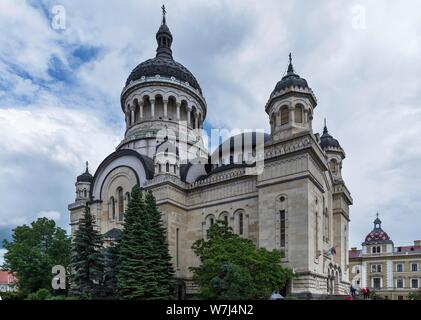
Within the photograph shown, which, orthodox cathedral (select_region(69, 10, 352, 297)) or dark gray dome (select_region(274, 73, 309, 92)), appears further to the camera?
dark gray dome (select_region(274, 73, 309, 92))

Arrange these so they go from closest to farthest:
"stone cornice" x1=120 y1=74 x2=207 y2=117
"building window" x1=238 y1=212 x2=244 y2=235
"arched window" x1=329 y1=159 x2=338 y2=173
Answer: "building window" x1=238 y1=212 x2=244 y2=235, "arched window" x1=329 y1=159 x2=338 y2=173, "stone cornice" x1=120 y1=74 x2=207 y2=117

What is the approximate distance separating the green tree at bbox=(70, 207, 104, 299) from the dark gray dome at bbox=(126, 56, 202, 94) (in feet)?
56.7

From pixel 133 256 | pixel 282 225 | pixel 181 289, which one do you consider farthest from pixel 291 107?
pixel 181 289

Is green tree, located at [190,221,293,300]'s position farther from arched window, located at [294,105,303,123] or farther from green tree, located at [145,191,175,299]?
arched window, located at [294,105,303,123]

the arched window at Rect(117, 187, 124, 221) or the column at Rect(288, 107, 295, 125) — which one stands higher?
the column at Rect(288, 107, 295, 125)

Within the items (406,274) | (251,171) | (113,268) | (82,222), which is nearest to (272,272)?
(251,171)

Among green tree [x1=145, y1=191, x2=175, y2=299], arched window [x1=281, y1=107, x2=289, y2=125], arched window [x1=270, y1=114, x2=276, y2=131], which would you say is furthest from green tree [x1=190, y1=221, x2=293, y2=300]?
arched window [x1=281, y1=107, x2=289, y2=125]

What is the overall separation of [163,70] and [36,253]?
20005 millimetres

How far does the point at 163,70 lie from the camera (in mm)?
35875

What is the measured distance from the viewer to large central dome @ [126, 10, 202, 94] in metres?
35.9

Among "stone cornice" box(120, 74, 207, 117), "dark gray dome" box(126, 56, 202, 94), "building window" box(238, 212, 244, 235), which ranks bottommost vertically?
"building window" box(238, 212, 244, 235)

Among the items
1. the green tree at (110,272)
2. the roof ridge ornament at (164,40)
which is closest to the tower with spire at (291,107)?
the green tree at (110,272)

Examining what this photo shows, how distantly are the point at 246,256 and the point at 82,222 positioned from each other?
11.8 metres

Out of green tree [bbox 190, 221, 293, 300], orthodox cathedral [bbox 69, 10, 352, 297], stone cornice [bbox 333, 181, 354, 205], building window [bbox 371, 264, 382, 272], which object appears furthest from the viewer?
building window [bbox 371, 264, 382, 272]
